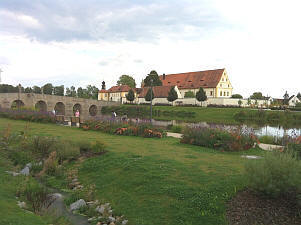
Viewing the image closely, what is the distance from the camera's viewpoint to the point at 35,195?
638 centimetres

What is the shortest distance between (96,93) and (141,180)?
405 ft

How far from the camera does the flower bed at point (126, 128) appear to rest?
14976 mm

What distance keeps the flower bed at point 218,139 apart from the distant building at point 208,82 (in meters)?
60.4

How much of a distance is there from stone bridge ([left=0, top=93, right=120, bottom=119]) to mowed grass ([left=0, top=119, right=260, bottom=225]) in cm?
3301

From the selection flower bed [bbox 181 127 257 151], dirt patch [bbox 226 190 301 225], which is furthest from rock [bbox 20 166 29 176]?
flower bed [bbox 181 127 257 151]

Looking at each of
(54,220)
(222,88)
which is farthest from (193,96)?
(54,220)

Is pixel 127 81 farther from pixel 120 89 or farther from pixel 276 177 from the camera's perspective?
pixel 276 177

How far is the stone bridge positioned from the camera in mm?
43772

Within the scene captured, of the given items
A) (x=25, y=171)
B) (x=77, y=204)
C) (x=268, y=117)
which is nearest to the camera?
(x=77, y=204)

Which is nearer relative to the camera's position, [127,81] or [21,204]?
[21,204]

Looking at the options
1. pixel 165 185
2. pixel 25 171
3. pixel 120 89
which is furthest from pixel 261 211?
pixel 120 89

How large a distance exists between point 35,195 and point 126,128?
9516 millimetres

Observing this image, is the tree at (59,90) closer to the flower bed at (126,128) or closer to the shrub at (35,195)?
the flower bed at (126,128)

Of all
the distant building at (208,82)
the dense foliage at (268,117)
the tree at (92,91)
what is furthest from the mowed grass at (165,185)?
the tree at (92,91)
